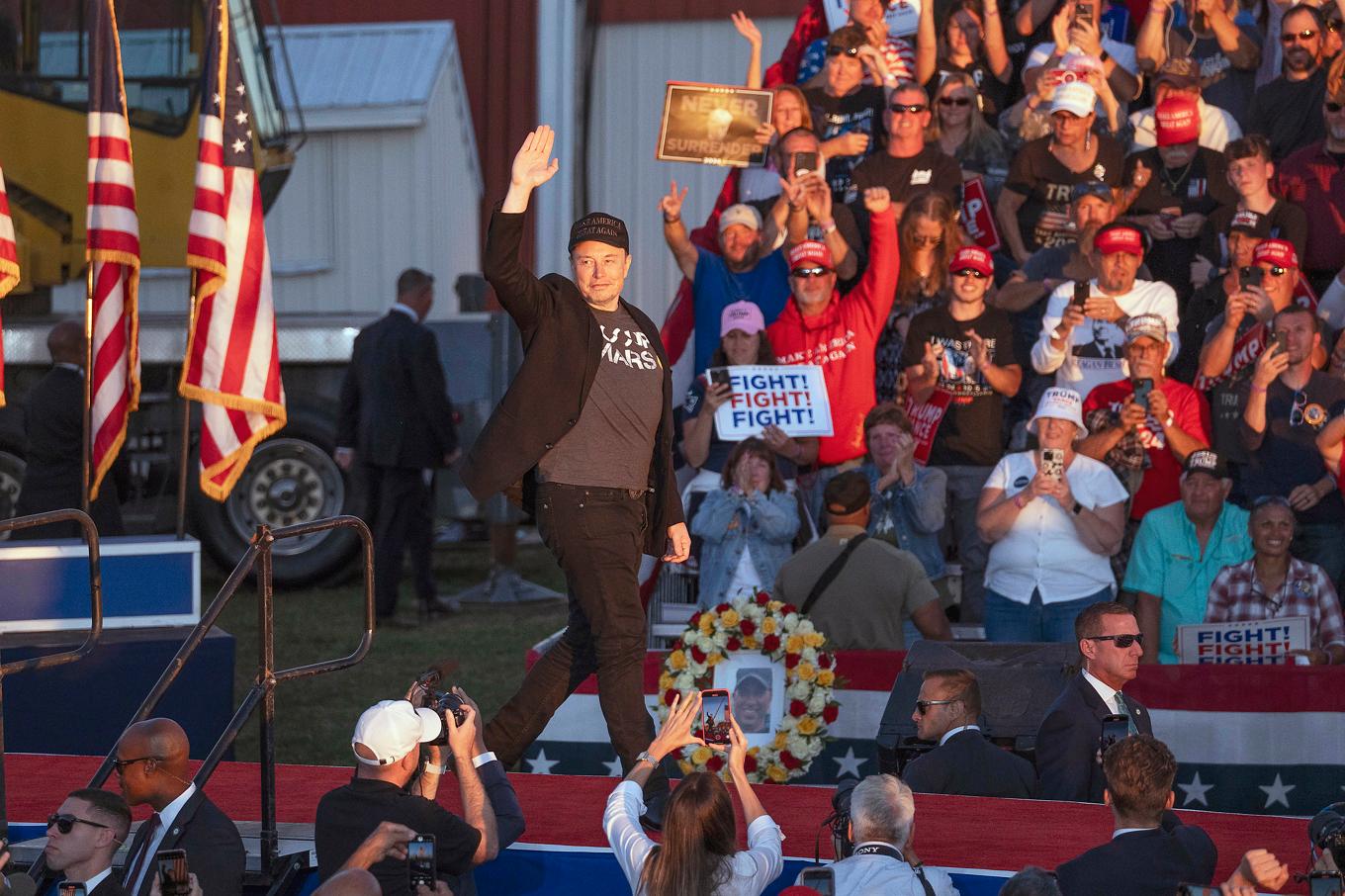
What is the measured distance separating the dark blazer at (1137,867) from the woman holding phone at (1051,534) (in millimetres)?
3732

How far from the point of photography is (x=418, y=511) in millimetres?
13680

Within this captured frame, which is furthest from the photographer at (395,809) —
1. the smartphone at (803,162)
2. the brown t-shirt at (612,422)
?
the smartphone at (803,162)

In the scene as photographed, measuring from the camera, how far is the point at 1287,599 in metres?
9.34

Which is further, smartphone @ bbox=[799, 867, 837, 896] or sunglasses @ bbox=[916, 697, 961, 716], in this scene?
sunglasses @ bbox=[916, 697, 961, 716]

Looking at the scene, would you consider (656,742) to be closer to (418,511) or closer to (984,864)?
(984,864)

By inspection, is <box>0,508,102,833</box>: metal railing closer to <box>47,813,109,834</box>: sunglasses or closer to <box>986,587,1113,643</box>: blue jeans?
<box>47,813,109,834</box>: sunglasses

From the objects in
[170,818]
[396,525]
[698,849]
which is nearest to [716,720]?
[698,849]

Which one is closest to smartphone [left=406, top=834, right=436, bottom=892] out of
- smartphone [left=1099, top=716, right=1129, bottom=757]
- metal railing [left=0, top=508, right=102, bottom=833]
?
metal railing [left=0, top=508, right=102, bottom=833]

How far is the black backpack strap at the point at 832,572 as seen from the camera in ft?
31.1

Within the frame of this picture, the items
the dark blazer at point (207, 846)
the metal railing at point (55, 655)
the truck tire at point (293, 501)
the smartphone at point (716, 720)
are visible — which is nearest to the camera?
the dark blazer at point (207, 846)

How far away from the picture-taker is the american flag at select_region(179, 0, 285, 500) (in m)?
9.98

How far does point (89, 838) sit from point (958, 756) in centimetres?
309

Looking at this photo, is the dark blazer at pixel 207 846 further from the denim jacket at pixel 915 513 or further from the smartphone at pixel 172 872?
the denim jacket at pixel 915 513

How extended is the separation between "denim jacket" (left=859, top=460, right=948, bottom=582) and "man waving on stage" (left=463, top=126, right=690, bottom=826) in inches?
139
